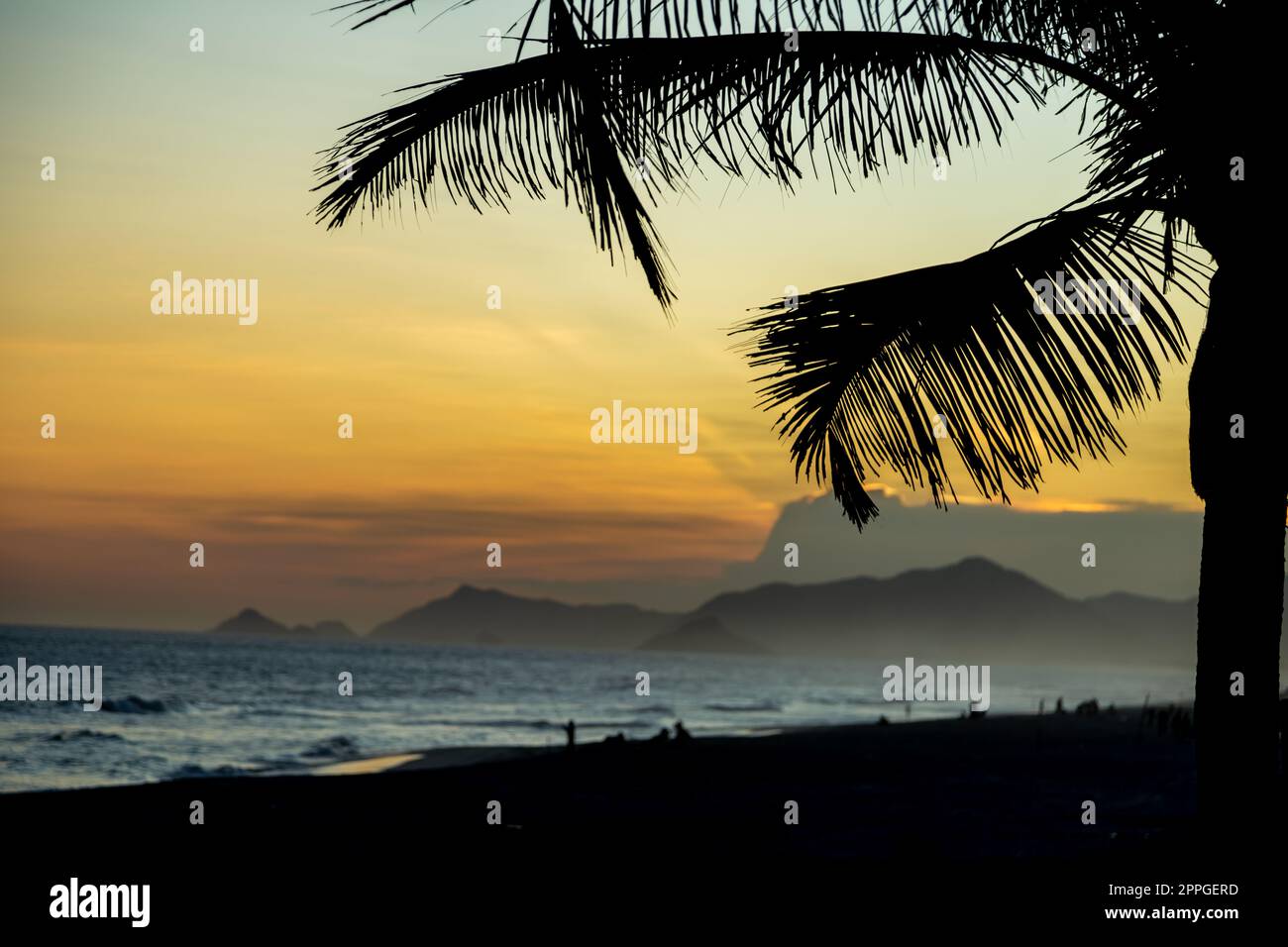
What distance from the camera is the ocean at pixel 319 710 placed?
32688 millimetres

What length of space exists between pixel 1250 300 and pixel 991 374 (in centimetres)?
96

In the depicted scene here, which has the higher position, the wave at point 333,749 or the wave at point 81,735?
the wave at point 81,735

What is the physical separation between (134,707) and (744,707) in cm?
3882

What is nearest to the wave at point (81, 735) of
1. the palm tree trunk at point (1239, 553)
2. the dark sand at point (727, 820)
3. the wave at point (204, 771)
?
the wave at point (204, 771)

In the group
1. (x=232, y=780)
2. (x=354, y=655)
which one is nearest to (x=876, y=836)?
(x=232, y=780)

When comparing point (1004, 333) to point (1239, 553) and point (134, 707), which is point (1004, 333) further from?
point (134, 707)

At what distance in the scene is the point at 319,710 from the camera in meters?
55.0

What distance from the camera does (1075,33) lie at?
188 inches

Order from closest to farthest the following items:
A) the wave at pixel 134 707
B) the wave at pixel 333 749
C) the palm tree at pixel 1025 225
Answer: the palm tree at pixel 1025 225 < the wave at pixel 333 749 < the wave at pixel 134 707

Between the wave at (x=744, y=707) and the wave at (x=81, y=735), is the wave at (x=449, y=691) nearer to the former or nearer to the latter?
the wave at (x=744, y=707)

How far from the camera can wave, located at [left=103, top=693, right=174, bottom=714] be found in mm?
46844

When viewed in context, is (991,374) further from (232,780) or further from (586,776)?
(232,780)

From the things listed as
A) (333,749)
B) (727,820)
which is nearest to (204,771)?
(333,749)

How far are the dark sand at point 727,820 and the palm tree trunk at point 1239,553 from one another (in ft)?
1.22
